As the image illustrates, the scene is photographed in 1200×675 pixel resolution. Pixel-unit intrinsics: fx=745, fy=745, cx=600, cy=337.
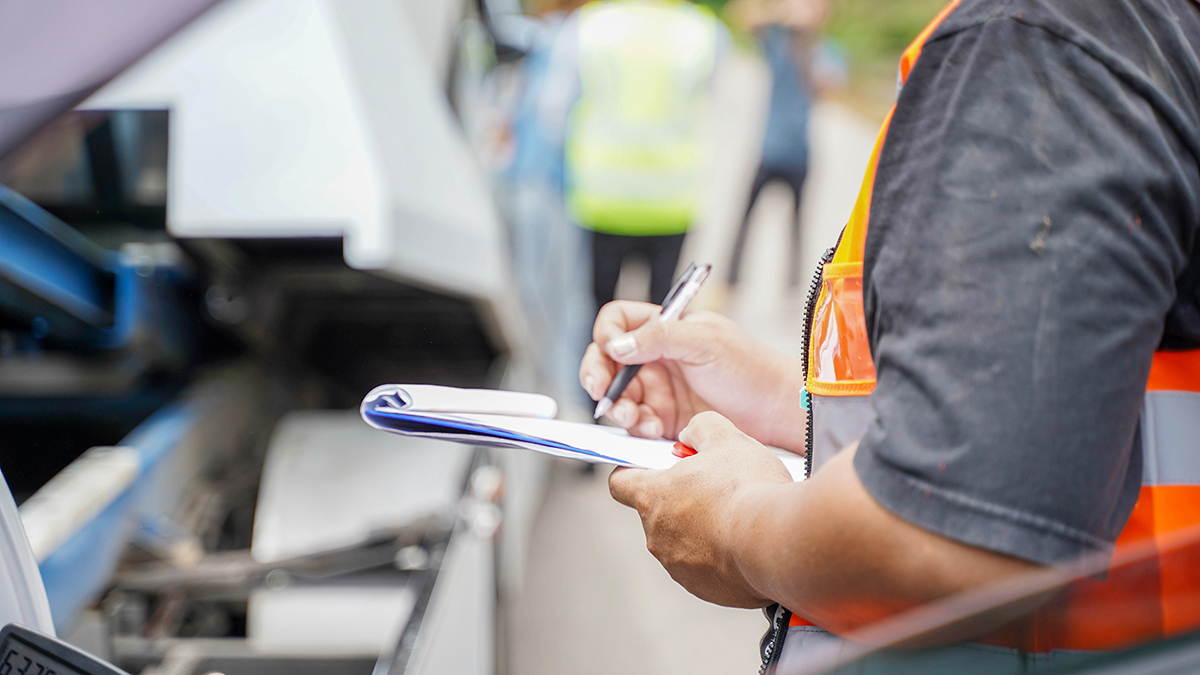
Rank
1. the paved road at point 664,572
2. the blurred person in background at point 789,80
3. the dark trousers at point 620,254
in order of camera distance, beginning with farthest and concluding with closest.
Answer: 1. the dark trousers at point 620,254
2. the blurred person in background at point 789,80
3. the paved road at point 664,572

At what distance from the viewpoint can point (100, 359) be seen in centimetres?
165

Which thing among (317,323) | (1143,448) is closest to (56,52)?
(1143,448)

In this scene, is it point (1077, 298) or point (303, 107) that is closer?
point (1077, 298)

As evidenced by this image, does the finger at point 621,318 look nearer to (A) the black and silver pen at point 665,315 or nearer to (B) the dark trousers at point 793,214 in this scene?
(A) the black and silver pen at point 665,315

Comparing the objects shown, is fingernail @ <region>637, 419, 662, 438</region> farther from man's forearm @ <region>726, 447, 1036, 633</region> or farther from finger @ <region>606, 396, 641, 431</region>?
man's forearm @ <region>726, 447, 1036, 633</region>

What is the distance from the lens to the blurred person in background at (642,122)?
3.16 ft

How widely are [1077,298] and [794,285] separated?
34 centimetres

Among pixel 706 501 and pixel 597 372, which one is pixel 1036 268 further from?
pixel 597 372

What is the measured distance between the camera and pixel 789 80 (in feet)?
2.65

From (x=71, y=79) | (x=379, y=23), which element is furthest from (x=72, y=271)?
(x=71, y=79)

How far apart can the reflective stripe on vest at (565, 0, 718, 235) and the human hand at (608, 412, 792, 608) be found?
1.85 ft

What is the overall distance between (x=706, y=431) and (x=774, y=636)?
0.14m

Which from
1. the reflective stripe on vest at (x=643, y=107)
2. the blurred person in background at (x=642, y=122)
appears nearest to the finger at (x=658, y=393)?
the blurred person in background at (x=642, y=122)

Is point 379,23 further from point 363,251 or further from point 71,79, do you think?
point 71,79
